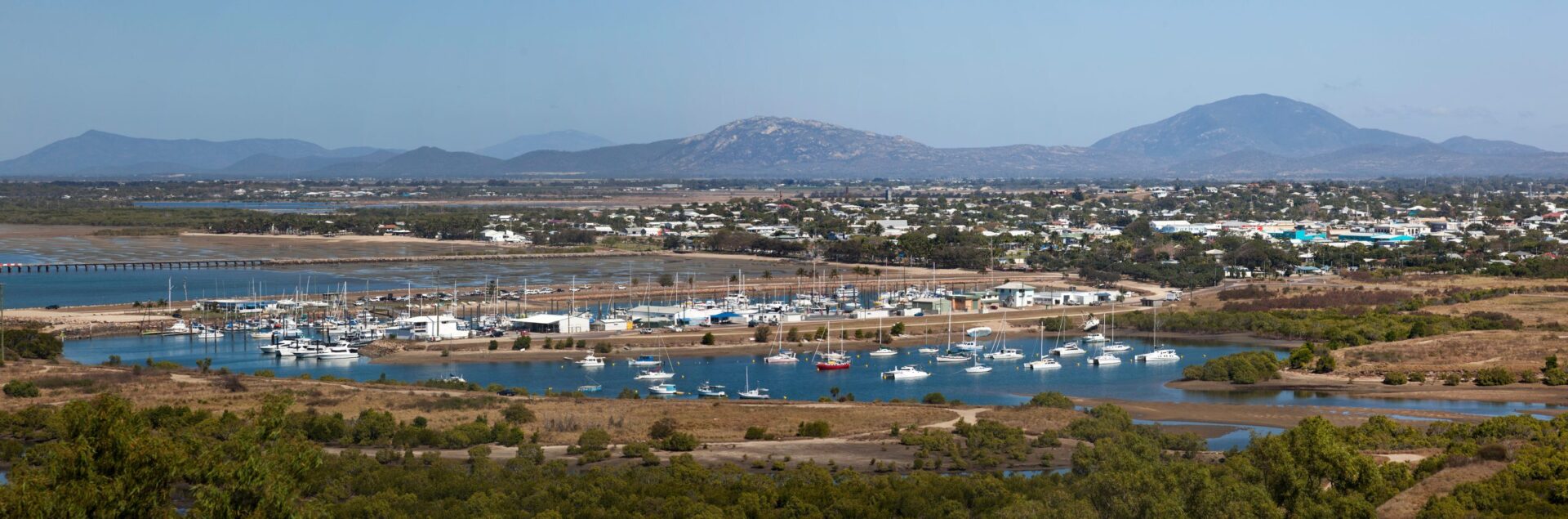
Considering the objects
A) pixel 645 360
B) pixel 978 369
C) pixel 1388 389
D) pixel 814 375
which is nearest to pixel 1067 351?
pixel 978 369

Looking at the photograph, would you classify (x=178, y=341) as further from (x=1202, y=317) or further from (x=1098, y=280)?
(x=1098, y=280)

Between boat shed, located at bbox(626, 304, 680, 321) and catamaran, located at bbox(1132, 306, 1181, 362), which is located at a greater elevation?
boat shed, located at bbox(626, 304, 680, 321)

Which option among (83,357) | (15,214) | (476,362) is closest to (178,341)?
(83,357)

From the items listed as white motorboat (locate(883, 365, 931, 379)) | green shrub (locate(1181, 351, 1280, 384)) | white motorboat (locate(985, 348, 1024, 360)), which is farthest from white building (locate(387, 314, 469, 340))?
green shrub (locate(1181, 351, 1280, 384))

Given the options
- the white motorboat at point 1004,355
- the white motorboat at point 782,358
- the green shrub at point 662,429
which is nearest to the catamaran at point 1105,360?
the white motorboat at point 1004,355

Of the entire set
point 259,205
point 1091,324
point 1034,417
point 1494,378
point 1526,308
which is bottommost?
point 1091,324

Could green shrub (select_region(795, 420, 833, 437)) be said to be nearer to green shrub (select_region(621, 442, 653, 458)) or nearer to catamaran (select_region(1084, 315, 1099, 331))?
green shrub (select_region(621, 442, 653, 458))

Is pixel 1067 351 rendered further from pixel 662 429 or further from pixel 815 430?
pixel 662 429
